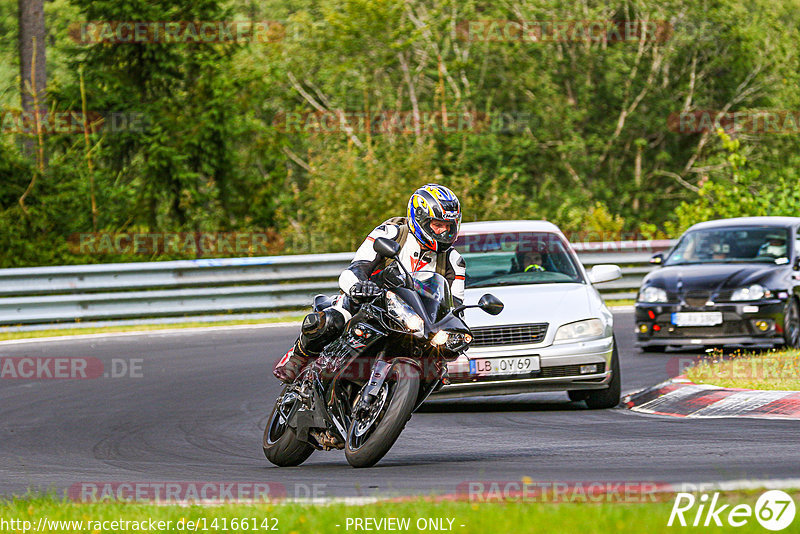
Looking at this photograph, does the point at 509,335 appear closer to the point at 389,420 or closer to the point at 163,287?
the point at 389,420

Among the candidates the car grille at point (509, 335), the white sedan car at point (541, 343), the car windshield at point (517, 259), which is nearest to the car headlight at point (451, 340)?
the white sedan car at point (541, 343)

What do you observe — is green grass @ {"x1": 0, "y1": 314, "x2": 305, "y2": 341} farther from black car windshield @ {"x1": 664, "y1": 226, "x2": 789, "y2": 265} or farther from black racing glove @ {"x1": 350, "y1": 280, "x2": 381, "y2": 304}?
black racing glove @ {"x1": 350, "y1": 280, "x2": 381, "y2": 304}

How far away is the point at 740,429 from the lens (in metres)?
9.66

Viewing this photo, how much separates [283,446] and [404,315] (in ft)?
4.97

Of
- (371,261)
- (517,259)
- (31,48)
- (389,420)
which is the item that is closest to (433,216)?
(371,261)

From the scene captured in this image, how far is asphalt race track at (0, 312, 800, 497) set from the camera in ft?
25.2

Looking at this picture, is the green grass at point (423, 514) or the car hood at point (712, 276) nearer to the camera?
the green grass at point (423, 514)

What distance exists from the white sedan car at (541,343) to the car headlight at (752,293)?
333 cm

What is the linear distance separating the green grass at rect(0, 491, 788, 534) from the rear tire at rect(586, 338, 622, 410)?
5.61 metres

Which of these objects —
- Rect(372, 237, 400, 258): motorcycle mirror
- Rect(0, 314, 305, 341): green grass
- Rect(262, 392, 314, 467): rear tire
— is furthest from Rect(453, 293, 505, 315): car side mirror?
Rect(0, 314, 305, 341): green grass

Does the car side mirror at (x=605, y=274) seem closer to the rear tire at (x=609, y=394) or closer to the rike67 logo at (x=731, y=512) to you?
the rear tire at (x=609, y=394)

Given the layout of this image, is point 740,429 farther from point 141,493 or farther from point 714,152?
point 714,152

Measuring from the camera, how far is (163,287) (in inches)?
803

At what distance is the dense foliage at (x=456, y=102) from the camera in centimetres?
2917
